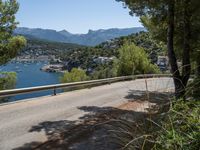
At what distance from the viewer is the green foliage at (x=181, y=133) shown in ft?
10.7

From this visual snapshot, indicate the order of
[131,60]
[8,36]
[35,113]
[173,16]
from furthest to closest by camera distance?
[131,60]
[8,36]
[173,16]
[35,113]

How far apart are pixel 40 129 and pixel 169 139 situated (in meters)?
7.68

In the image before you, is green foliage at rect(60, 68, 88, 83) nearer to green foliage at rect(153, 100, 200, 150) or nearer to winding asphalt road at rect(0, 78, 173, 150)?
winding asphalt road at rect(0, 78, 173, 150)

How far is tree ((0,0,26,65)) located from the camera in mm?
29953

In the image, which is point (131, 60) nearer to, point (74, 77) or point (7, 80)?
point (74, 77)

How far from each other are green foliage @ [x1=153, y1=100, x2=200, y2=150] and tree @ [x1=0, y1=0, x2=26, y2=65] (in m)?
27.2

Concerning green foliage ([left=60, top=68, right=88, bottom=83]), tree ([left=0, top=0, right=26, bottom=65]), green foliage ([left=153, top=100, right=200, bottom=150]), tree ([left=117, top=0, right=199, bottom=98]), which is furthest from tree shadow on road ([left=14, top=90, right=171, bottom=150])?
green foliage ([left=60, top=68, right=88, bottom=83])

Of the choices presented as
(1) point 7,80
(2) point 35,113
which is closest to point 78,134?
(2) point 35,113

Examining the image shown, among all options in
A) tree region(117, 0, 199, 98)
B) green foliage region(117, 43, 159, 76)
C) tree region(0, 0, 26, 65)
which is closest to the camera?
tree region(117, 0, 199, 98)

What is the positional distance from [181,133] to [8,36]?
28.7m

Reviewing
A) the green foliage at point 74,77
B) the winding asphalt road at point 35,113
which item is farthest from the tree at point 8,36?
the green foliage at point 74,77

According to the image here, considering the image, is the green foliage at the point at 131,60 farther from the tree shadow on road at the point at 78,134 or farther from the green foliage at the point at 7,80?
the tree shadow on road at the point at 78,134

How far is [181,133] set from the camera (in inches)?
139

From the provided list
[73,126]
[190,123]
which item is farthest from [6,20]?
[190,123]
